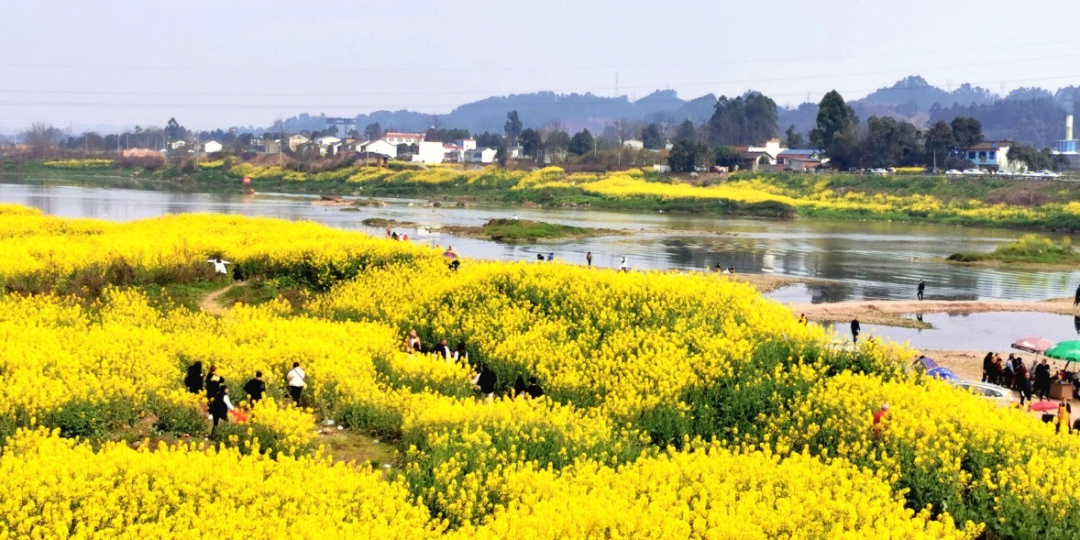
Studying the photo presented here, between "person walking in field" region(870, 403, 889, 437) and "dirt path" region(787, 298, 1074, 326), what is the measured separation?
19.1m

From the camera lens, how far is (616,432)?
1564cm

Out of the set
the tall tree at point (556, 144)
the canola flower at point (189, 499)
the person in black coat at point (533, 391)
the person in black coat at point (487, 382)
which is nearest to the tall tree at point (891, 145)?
the tall tree at point (556, 144)

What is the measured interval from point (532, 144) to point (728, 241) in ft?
323

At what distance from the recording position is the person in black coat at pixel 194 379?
16.2 meters

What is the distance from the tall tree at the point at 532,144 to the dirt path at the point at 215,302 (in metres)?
132

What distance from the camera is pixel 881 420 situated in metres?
15.7

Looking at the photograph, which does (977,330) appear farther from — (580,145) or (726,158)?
(580,145)

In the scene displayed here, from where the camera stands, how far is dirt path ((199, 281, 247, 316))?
85.9ft

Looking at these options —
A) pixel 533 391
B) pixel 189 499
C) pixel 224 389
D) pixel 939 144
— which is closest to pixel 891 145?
pixel 939 144

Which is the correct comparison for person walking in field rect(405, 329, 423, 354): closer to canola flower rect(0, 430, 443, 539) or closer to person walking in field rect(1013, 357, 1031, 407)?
canola flower rect(0, 430, 443, 539)

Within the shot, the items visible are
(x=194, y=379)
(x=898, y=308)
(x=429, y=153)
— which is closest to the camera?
(x=194, y=379)

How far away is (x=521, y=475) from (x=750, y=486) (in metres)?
2.84

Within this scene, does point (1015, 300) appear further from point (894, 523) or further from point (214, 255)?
point (894, 523)

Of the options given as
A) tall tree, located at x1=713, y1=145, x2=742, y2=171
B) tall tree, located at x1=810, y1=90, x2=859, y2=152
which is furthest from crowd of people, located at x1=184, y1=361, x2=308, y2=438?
tall tree, located at x1=713, y1=145, x2=742, y2=171
